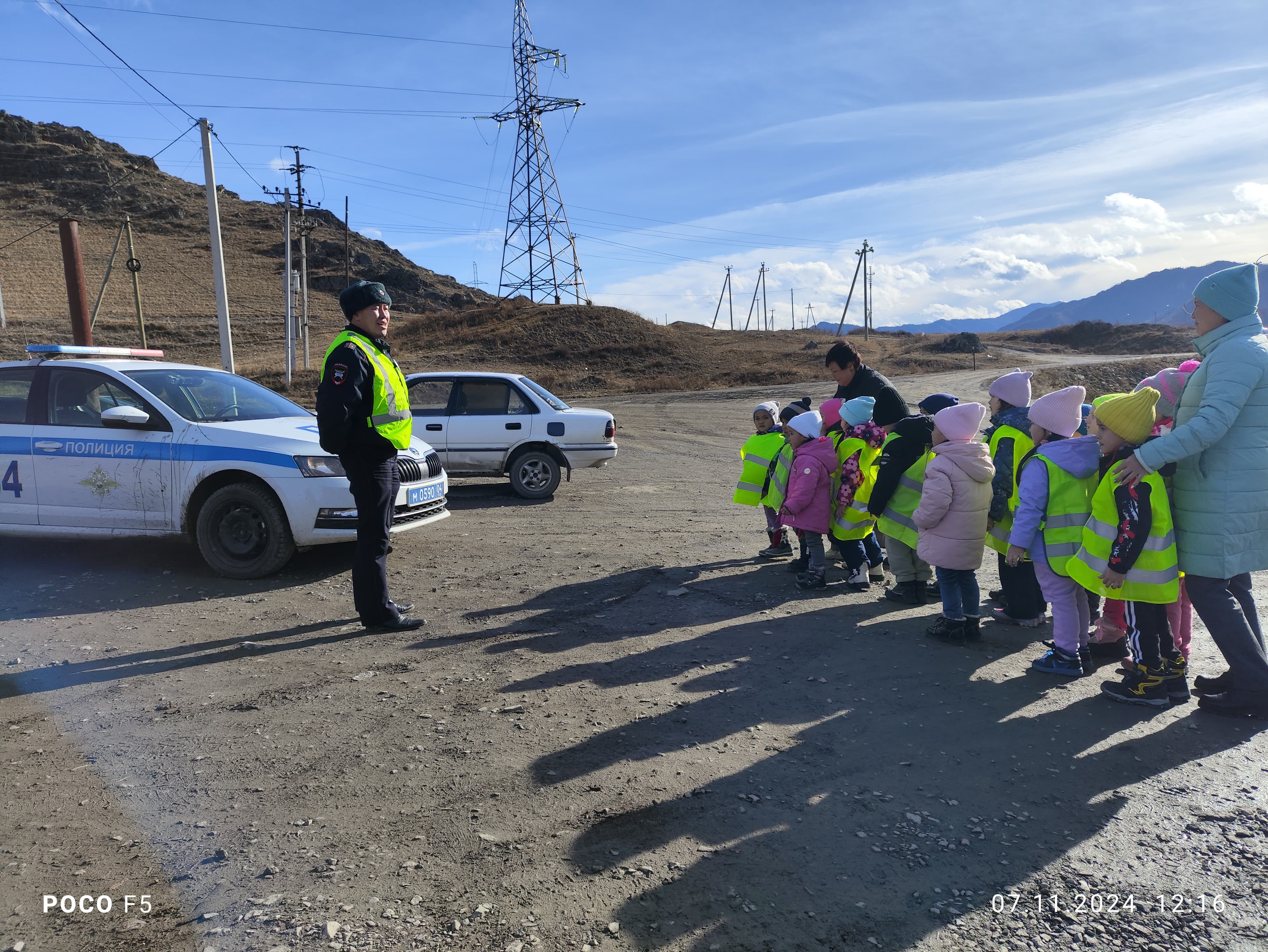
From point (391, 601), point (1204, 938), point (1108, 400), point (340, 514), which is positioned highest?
point (1108, 400)

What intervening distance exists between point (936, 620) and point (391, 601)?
363cm

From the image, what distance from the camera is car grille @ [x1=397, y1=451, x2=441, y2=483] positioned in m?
6.04

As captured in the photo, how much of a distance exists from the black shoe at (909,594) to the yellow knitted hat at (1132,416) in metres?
2.05

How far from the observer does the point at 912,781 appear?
10.7 feet

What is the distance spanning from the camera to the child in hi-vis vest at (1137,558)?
389 centimetres

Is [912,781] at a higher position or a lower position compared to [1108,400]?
lower

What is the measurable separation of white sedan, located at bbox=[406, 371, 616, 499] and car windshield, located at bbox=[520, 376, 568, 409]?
0.21 ft

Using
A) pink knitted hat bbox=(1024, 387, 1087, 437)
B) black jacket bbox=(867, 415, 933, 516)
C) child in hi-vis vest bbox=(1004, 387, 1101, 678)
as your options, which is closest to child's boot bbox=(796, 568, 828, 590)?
black jacket bbox=(867, 415, 933, 516)

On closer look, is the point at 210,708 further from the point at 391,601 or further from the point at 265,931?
the point at 265,931

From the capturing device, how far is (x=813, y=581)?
6125 millimetres

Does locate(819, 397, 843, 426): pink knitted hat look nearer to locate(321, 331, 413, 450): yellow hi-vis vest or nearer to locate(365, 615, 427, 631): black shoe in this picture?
locate(321, 331, 413, 450): yellow hi-vis vest

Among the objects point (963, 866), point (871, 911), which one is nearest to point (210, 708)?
point (871, 911)

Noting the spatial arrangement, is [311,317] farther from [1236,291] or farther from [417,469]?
[1236,291]

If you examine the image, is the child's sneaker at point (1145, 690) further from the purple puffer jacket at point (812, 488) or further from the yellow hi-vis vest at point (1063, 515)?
the purple puffer jacket at point (812, 488)
